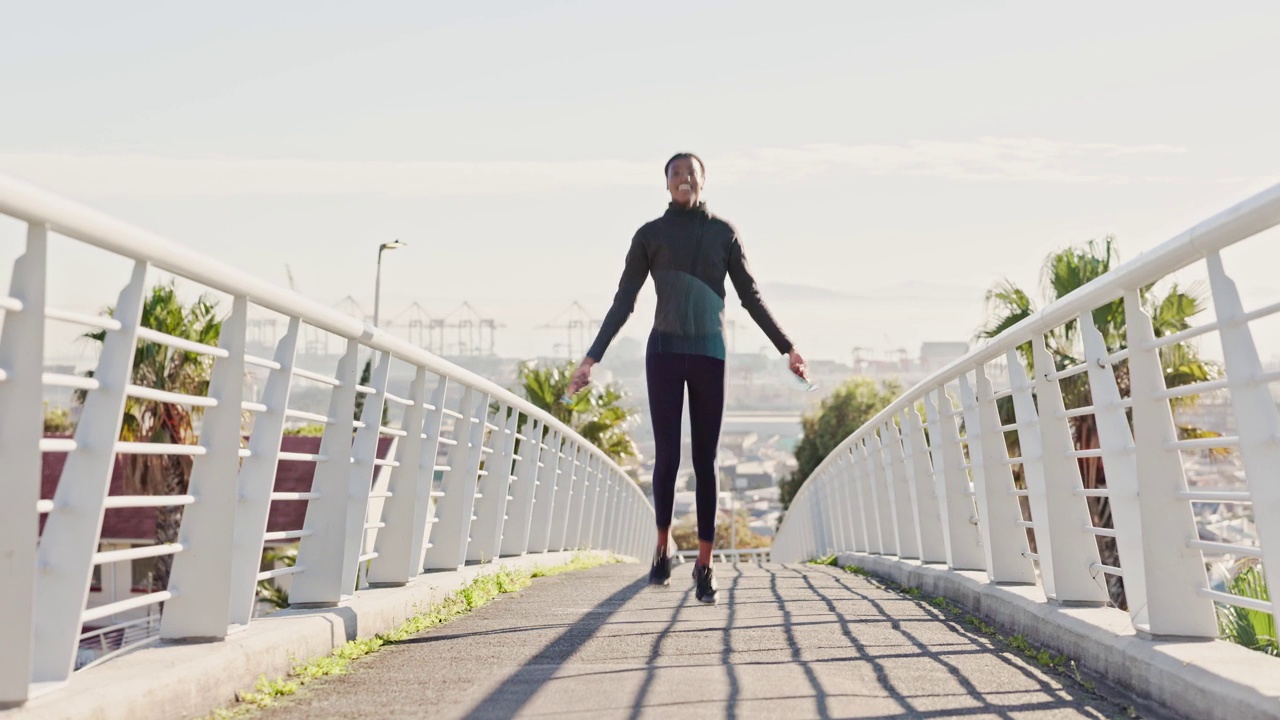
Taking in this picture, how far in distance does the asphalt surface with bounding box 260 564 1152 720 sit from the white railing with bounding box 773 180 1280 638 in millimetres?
511

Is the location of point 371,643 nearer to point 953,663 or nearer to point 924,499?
point 953,663

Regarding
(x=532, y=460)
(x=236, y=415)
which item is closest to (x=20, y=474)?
(x=236, y=415)

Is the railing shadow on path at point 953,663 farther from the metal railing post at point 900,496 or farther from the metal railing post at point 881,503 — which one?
the metal railing post at point 881,503

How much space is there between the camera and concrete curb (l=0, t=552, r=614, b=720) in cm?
362

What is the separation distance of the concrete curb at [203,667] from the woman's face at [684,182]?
101 inches

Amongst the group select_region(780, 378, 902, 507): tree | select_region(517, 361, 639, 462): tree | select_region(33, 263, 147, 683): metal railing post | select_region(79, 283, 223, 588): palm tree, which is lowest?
select_region(33, 263, 147, 683): metal railing post

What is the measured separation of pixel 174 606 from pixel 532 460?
7876 millimetres

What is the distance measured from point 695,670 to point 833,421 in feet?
222

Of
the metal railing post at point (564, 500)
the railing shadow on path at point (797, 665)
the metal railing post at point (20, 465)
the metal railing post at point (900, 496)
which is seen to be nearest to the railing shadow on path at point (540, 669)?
the railing shadow on path at point (797, 665)

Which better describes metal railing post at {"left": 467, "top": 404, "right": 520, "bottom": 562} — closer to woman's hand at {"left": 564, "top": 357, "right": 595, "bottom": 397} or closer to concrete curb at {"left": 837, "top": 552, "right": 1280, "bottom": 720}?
woman's hand at {"left": 564, "top": 357, "right": 595, "bottom": 397}

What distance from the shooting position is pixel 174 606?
4781mm

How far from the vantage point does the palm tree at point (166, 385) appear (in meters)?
24.6

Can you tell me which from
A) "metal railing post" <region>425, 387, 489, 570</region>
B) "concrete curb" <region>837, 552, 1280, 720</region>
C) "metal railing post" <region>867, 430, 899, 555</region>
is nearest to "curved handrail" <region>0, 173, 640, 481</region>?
"metal railing post" <region>425, 387, 489, 570</region>

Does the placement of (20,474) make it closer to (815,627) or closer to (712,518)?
(815,627)
